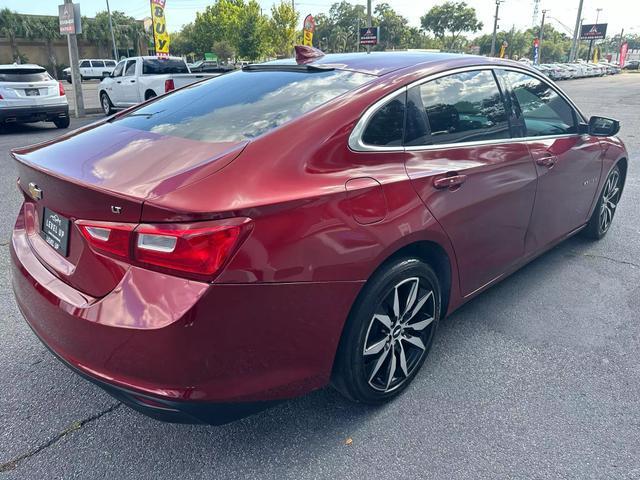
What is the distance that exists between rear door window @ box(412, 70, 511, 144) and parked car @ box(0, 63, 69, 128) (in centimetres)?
1120

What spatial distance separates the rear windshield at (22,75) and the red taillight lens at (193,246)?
11749 mm

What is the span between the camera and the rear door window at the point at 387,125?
89.8 inches

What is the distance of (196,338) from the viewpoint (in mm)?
1750

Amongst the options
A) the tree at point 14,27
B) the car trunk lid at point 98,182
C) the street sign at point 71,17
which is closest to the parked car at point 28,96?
the street sign at point 71,17

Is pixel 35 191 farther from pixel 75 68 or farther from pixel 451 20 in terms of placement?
pixel 451 20

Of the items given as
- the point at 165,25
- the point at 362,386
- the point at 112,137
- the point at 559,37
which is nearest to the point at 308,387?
the point at 362,386

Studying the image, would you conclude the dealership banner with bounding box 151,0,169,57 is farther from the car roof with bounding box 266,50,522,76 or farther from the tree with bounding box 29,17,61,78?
the tree with bounding box 29,17,61,78

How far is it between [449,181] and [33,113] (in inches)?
457

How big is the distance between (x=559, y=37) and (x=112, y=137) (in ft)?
464

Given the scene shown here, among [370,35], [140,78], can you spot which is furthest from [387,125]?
[370,35]

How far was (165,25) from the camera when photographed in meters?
21.3

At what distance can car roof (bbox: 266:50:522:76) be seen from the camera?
2.67 m

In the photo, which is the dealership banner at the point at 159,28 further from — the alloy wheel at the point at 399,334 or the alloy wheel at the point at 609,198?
the alloy wheel at the point at 399,334

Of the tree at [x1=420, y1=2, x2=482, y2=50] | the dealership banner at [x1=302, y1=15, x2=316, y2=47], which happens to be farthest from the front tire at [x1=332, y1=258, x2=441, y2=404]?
the tree at [x1=420, y1=2, x2=482, y2=50]
